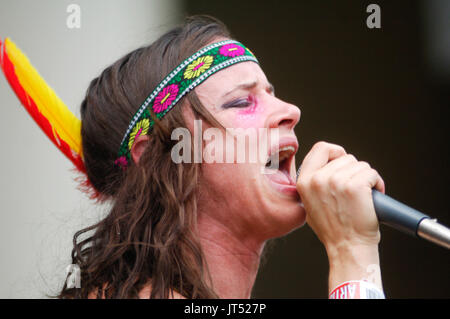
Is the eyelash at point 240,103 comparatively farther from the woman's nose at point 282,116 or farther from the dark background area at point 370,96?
the dark background area at point 370,96

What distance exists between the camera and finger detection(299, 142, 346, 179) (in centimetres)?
183

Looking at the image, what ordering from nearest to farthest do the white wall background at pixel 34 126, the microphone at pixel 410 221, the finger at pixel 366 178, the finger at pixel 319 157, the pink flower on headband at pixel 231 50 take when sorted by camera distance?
the microphone at pixel 410 221 < the finger at pixel 366 178 < the finger at pixel 319 157 < the pink flower on headband at pixel 231 50 < the white wall background at pixel 34 126

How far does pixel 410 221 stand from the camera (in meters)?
1.64

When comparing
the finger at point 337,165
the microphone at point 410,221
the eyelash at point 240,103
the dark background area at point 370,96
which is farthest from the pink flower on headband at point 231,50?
the dark background area at point 370,96

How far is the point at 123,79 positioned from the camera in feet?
6.96

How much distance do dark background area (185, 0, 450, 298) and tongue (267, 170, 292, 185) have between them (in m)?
1.95

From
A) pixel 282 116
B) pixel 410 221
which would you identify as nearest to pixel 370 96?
pixel 282 116

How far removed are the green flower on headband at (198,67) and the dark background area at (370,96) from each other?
1.93 metres

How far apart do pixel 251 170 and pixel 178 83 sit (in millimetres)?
368

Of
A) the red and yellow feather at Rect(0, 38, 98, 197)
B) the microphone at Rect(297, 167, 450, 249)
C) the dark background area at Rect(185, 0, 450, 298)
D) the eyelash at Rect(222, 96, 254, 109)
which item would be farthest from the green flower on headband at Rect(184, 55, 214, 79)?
the dark background area at Rect(185, 0, 450, 298)

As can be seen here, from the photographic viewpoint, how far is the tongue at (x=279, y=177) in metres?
1.95

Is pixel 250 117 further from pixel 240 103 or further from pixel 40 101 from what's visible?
pixel 40 101
